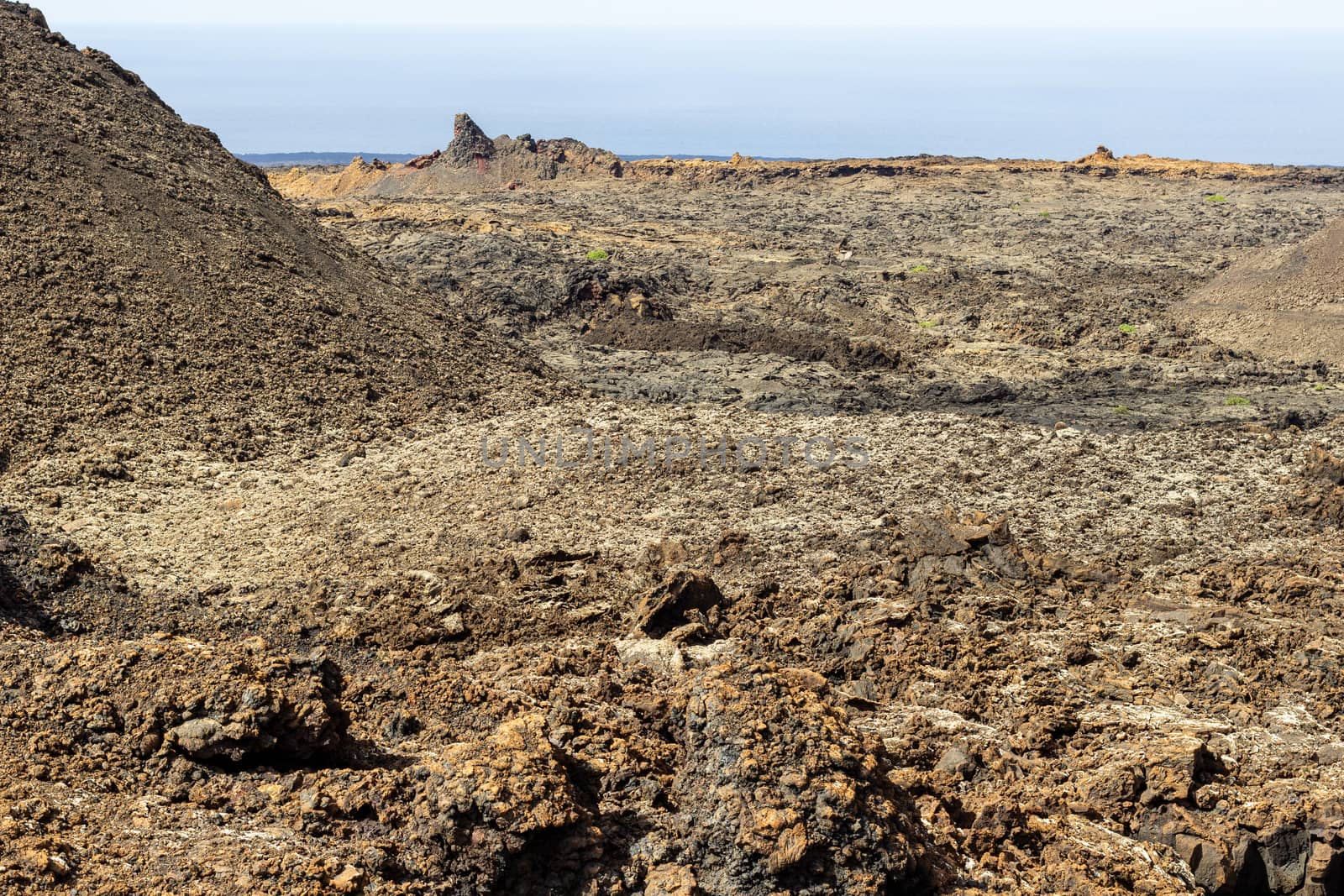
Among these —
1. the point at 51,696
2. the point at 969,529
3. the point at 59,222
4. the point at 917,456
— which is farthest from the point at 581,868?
the point at 59,222

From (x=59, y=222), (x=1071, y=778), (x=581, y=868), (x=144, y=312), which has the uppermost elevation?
(x=59, y=222)

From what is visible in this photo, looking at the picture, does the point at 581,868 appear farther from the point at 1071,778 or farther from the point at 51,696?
the point at 1071,778

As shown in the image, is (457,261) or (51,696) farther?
(457,261)

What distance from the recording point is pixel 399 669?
19.6 feet

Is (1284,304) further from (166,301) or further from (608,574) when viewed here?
(166,301)

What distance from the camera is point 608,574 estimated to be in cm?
802

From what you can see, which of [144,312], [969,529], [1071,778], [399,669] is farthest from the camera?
[144,312]

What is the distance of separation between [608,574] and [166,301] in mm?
6033

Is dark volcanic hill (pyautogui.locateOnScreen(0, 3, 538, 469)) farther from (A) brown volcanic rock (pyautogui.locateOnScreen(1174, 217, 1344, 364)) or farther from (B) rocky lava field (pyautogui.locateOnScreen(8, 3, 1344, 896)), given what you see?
(A) brown volcanic rock (pyautogui.locateOnScreen(1174, 217, 1344, 364))

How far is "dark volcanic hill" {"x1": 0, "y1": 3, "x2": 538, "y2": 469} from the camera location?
10.0 m

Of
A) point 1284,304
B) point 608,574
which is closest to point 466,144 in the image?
point 1284,304

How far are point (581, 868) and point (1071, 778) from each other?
9.30ft

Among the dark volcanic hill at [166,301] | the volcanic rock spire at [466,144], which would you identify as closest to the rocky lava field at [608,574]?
the dark volcanic hill at [166,301]

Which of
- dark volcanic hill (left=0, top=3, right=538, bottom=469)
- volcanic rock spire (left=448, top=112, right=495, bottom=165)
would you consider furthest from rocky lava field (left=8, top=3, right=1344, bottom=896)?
volcanic rock spire (left=448, top=112, right=495, bottom=165)
